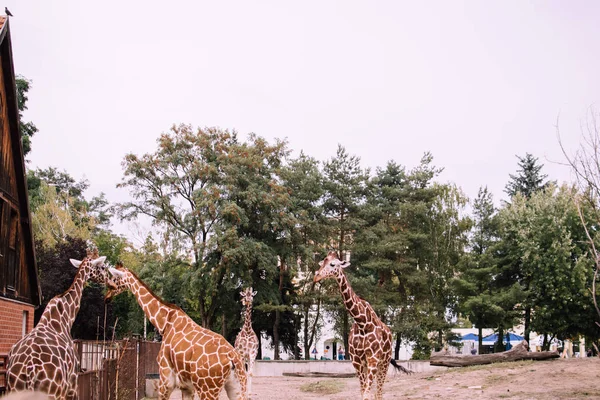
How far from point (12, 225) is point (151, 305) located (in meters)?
9.54

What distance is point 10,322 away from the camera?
18766 mm

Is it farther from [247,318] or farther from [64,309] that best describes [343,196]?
[64,309]

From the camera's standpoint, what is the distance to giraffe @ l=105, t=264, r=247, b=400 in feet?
35.6

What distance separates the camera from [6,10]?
18.3 meters

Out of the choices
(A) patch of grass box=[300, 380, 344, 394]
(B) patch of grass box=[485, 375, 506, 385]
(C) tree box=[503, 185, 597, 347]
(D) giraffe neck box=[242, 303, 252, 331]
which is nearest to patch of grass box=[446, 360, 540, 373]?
(B) patch of grass box=[485, 375, 506, 385]

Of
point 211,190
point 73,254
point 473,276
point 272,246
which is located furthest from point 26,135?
point 473,276

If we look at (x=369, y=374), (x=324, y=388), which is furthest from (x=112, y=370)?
(x=324, y=388)

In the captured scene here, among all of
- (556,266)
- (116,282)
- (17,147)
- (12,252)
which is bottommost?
(116,282)

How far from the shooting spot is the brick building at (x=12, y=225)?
60.6 feet

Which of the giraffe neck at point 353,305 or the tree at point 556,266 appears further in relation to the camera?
the tree at point 556,266

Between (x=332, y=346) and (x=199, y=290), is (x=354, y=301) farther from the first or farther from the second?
(x=332, y=346)

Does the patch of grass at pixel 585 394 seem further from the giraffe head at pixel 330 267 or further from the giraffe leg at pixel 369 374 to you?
the giraffe head at pixel 330 267

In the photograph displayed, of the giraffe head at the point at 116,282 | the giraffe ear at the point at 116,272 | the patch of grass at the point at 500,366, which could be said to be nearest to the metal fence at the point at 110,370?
the giraffe head at the point at 116,282

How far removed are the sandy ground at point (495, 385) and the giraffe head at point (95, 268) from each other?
1092 cm
